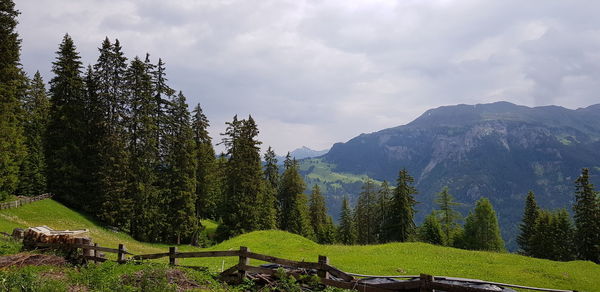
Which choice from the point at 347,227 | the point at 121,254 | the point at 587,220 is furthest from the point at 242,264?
the point at 347,227

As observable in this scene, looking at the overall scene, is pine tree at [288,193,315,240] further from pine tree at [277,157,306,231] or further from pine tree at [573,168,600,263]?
pine tree at [573,168,600,263]

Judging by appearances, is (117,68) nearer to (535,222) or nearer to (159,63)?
(159,63)

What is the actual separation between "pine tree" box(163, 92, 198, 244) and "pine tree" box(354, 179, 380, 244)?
38.0 metres

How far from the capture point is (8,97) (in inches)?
1318

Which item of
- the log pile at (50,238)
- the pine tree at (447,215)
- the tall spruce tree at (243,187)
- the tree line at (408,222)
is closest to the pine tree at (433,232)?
the tree line at (408,222)

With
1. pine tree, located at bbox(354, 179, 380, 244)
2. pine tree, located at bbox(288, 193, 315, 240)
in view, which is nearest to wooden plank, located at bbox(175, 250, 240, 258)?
pine tree, located at bbox(288, 193, 315, 240)

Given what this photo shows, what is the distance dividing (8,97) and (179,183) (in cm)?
2003

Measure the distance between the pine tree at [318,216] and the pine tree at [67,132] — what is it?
4554 cm

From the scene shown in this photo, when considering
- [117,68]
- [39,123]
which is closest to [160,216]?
[117,68]

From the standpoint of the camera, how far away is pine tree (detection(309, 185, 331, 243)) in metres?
73.7

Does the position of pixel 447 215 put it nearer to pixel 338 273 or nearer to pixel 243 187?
pixel 243 187

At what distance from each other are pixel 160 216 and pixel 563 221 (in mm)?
62807

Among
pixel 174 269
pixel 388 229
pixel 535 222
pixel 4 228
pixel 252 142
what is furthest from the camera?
pixel 535 222

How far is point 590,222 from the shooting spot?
159ft
